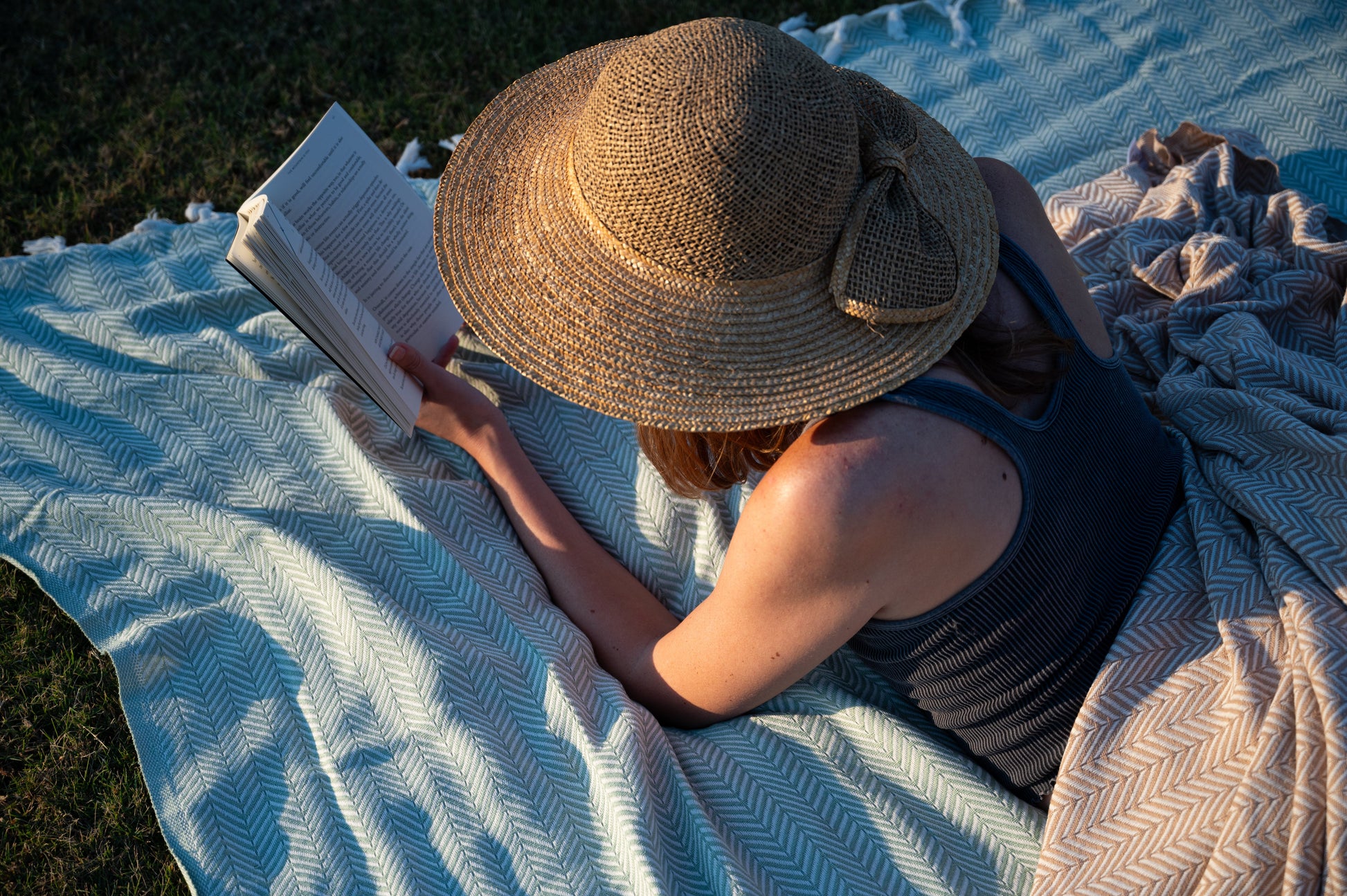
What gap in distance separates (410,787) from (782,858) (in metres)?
0.59

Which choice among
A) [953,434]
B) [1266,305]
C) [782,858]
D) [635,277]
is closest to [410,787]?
[782,858]

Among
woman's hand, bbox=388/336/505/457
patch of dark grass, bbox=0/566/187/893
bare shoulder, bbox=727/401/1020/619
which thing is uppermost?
bare shoulder, bbox=727/401/1020/619

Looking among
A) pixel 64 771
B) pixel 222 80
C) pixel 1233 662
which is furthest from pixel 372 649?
pixel 222 80

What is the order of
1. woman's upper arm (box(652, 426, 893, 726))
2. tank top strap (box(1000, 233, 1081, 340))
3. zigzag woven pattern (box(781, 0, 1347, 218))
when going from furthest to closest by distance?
zigzag woven pattern (box(781, 0, 1347, 218)) < tank top strap (box(1000, 233, 1081, 340)) < woman's upper arm (box(652, 426, 893, 726))

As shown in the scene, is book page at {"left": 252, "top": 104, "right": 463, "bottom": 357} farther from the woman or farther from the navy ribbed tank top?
the navy ribbed tank top

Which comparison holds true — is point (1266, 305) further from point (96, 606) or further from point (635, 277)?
point (96, 606)

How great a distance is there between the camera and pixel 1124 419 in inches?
58.4

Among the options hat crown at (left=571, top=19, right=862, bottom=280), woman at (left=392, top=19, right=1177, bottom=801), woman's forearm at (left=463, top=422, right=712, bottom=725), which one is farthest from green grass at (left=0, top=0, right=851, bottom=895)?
hat crown at (left=571, top=19, right=862, bottom=280)

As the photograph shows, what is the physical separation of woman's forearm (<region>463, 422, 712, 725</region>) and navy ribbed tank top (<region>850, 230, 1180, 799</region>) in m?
0.36

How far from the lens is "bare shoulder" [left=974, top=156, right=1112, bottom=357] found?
4.97 ft

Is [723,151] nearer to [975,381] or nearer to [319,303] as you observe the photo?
[975,381]

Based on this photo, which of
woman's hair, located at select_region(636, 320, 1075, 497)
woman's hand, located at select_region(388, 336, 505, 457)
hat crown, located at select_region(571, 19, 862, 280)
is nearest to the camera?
hat crown, located at select_region(571, 19, 862, 280)

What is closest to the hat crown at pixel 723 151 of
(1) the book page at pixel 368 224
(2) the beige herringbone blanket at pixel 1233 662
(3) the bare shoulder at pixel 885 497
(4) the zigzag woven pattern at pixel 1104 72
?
(3) the bare shoulder at pixel 885 497

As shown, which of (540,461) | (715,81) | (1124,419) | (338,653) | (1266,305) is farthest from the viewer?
(540,461)
